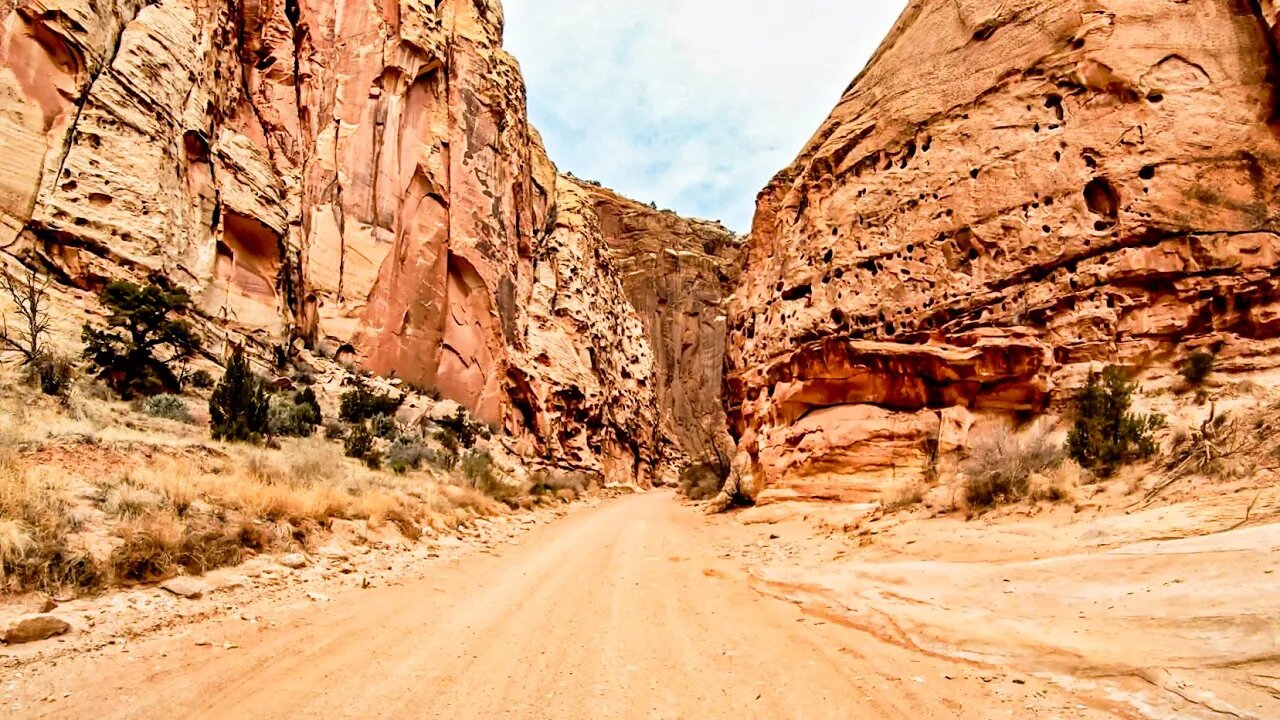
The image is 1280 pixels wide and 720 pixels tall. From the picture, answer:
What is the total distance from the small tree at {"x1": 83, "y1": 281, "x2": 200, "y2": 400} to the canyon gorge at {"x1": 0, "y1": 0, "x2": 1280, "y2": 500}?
1.94m

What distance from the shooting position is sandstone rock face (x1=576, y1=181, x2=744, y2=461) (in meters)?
73.6

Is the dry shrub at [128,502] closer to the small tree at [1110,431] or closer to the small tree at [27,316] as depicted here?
the small tree at [27,316]

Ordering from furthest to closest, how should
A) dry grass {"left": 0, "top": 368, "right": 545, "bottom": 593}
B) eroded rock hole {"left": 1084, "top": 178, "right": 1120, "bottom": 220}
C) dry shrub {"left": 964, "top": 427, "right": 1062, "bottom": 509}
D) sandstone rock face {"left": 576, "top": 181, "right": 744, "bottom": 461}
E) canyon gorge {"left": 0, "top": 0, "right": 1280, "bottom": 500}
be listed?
1. sandstone rock face {"left": 576, "top": 181, "right": 744, "bottom": 461}
2. eroded rock hole {"left": 1084, "top": 178, "right": 1120, "bottom": 220}
3. canyon gorge {"left": 0, "top": 0, "right": 1280, "bottom": 500}
4. dry shrub {"left": 964, "top": 427, "right": 1062, "bottom": 509}
5. dry grass {"left": 0, "top": 368, "right": 545, "bottom": 593}

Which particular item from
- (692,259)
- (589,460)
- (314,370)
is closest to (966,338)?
(314,370)

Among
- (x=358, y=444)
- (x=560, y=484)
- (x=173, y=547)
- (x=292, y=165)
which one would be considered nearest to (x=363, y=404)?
(x=358, y=444)

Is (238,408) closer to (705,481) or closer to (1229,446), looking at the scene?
(1229,446)

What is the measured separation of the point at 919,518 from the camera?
9203mm

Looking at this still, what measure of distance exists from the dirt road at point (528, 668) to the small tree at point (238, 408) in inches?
298

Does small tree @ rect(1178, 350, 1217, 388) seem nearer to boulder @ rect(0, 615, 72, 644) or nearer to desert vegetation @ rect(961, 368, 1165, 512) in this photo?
desert vegetation @ rect(961, 368, 1165, 512)

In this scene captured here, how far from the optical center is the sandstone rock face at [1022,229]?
1095 centimetres

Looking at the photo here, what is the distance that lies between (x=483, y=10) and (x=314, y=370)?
28.2 metres

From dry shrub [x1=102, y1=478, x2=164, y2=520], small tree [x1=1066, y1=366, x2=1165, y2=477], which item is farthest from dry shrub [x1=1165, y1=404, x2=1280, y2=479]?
dry shrub [x1=102, y1=478, x2=164, y2=520]

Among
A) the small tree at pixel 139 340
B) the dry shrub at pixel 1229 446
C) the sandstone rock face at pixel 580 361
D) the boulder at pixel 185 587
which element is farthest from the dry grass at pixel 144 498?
the sandstone rock face at pixel 580 361

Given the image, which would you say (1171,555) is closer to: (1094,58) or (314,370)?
(1094,58)
